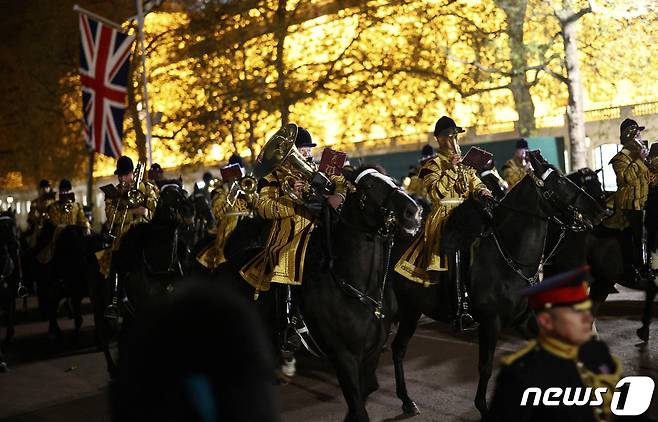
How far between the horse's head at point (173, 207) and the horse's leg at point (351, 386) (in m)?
4.21

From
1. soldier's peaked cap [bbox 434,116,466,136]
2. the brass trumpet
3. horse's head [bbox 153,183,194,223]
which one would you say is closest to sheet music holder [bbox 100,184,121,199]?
horse's head [bbox 153,183,194,223]

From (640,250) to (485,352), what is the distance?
4187mm

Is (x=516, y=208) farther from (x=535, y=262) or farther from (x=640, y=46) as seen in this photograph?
(x=640, y=46)

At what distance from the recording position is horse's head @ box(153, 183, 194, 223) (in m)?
10.4

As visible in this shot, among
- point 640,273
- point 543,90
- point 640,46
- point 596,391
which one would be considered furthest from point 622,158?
point 543,90

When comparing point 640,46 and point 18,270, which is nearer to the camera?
point 18,270

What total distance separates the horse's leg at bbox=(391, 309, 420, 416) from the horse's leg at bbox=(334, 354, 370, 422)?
137cm

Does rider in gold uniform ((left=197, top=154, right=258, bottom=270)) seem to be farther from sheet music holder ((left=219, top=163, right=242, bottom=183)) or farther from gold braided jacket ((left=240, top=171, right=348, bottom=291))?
gold braided jacket ((left=240, top=171, right=348, bottom=291))

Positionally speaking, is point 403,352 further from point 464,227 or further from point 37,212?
point 37,212

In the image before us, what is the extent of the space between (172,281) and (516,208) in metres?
4.44

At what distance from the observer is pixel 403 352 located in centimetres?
853

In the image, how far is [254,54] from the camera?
2648 cm

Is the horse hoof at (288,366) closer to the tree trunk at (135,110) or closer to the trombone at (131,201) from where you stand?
the trombone at (131,201)

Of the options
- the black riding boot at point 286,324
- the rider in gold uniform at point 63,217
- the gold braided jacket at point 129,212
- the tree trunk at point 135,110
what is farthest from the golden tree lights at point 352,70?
the black riding boot at point 286,324
